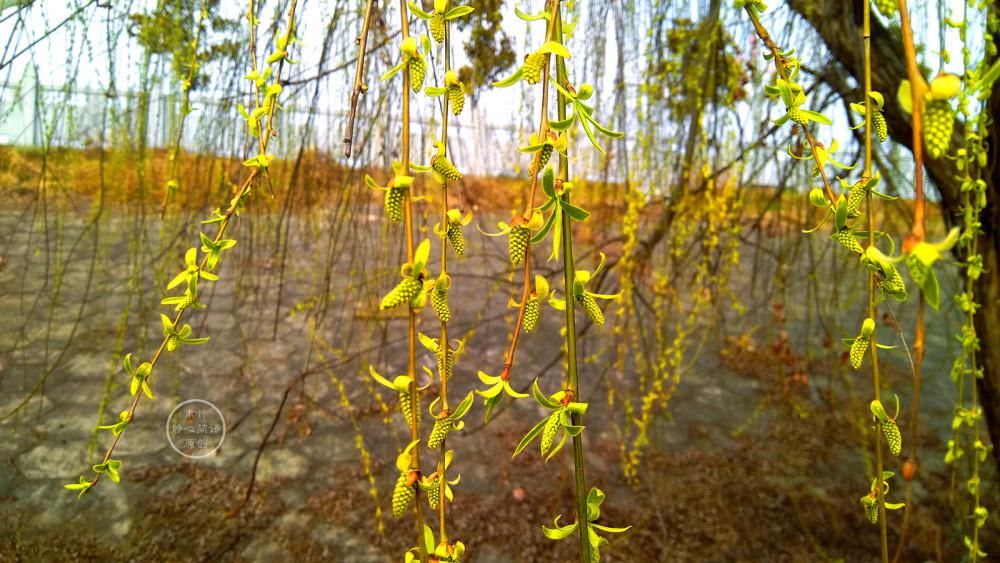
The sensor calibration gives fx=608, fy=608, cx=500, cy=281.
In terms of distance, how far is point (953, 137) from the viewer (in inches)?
45.2

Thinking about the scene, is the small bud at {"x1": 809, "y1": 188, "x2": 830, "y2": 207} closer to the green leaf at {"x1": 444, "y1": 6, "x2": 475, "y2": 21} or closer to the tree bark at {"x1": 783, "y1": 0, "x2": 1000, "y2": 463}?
the green leaf at {"x1": 444, "y1": 6, "x2": 475, "y2": 21}

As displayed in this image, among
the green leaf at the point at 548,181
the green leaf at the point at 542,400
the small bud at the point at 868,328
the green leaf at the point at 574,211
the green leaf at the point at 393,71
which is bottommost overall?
the green leaf at the point at 542,400

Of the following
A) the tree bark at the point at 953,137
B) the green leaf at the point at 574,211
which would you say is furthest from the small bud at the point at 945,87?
the tree bark at the point at 953,137

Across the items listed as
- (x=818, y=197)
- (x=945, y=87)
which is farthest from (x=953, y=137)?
(x=945, y=87)

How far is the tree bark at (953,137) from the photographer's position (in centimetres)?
115

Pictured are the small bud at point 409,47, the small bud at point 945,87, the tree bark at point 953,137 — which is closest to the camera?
the small bud at point 945,87

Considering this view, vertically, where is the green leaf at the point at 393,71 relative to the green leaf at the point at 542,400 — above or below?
above

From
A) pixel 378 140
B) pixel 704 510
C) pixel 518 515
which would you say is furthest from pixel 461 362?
pixel 378 140

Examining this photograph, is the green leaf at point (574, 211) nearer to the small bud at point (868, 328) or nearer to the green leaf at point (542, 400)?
the green leaf at point (542, 400)

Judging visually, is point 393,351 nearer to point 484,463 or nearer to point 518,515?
point 484,463

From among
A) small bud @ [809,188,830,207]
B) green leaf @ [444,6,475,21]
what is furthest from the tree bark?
green leaf @ [444,6,475,21]

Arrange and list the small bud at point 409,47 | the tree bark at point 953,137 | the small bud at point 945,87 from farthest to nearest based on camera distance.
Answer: the tree bark at point 953,137
the small bud at point 409,47
the small bud at point 945,87

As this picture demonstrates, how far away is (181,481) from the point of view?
1.50 meters

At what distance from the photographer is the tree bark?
3.77 ft
